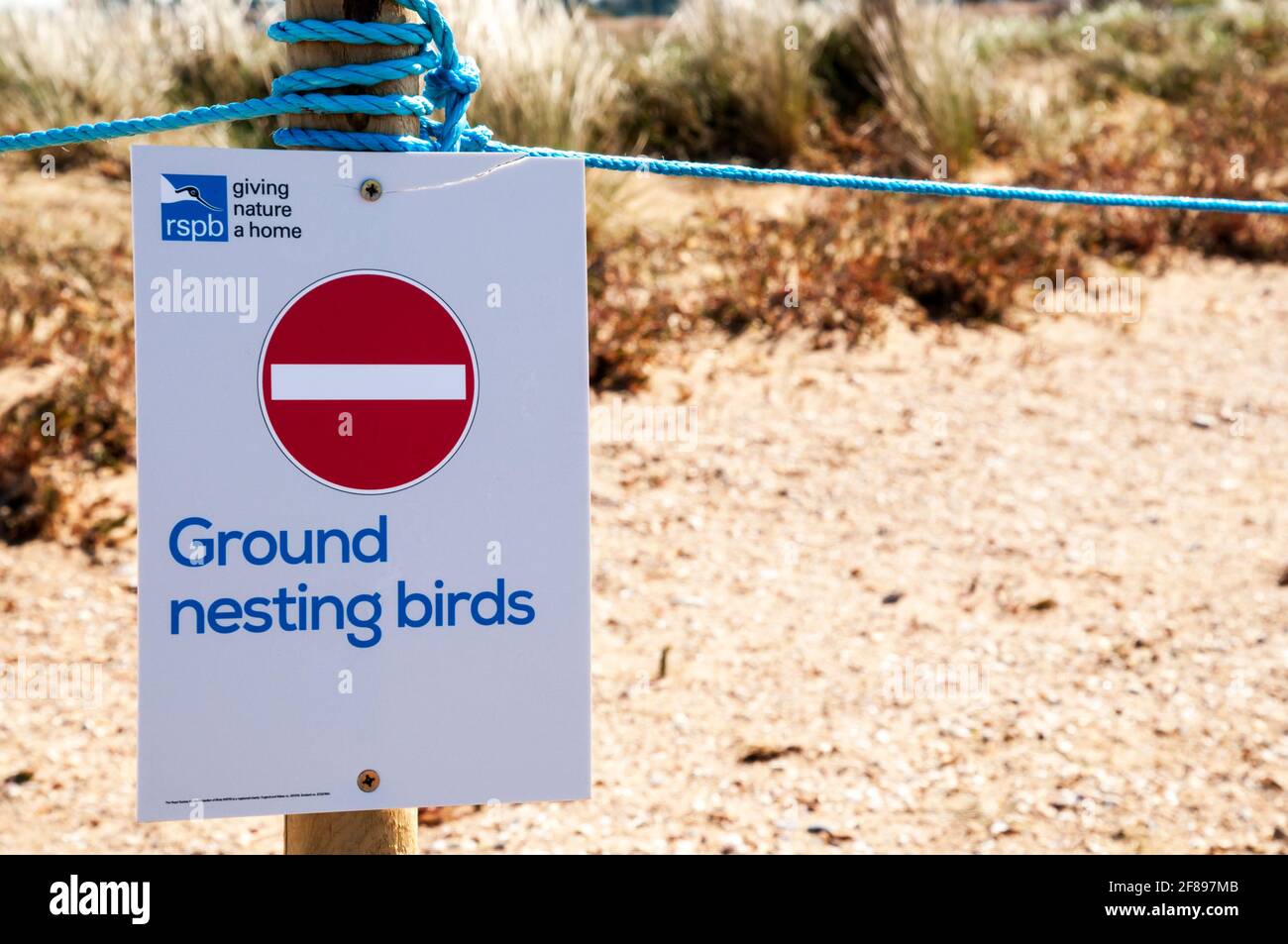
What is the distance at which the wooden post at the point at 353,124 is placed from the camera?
1506 mm

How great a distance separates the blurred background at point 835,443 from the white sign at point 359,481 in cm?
173

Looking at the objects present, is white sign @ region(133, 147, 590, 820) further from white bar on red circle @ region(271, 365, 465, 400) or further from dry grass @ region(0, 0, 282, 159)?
dry grass @ region(0, 0, 282, 159)

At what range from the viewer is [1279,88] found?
8531mm

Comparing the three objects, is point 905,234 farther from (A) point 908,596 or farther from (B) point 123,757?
(B) point 123,757

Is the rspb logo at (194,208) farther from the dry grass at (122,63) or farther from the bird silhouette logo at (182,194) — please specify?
the dry grass at (122,63)

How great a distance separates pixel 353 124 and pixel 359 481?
460mm

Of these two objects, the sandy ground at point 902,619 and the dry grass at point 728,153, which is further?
the dry grass at point 728,153

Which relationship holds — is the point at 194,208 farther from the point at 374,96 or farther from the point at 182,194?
the point at 374,96

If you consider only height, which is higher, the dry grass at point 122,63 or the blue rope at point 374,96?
the dry grass at point 122,63

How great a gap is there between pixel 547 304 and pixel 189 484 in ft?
1.58

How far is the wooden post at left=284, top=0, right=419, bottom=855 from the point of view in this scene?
1.51 metres

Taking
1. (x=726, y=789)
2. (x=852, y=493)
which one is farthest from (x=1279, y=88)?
(x=726, y=789)
